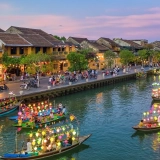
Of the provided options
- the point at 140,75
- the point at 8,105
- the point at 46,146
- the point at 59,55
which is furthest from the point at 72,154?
the point at 140,75

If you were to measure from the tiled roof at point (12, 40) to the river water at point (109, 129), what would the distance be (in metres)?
19.8

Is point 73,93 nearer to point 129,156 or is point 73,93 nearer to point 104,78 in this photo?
point 104,78

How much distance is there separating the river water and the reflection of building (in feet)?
65.0

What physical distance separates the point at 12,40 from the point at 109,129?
43.3 meters

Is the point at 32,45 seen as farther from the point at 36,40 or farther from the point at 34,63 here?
the point at 34,63

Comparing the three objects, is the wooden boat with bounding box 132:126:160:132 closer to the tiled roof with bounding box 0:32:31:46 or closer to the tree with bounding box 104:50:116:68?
the tiled roof with bounding box 0:32:31:46

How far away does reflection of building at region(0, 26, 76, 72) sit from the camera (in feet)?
240

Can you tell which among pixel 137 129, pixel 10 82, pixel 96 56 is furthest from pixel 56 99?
pixel 96 56

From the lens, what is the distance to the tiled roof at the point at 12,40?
2820 inches

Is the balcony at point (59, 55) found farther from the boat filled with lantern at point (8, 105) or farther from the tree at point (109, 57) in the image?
the boat filled with lantern at point (8, 105)

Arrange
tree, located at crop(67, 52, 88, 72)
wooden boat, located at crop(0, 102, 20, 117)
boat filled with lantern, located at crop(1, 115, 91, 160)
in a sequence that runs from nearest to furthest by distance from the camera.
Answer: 1. boat filled with lantern, located at crop(1, 115, 91, 160)
2. wooden boat, located at crop(0, 102, 20, 117)
3. tree, located at crop(67, 52, 88, 72)

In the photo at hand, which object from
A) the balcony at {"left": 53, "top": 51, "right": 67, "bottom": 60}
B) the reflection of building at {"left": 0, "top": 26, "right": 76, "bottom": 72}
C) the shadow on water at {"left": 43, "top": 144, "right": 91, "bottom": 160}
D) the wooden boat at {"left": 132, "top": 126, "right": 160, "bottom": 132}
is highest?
the reflection of building at {"left": 0, "top": 26, "right": 76, "bottom": 72}

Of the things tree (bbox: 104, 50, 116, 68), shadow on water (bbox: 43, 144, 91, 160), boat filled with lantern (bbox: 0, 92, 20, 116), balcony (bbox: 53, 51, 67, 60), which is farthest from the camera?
tree (bbox: 104, 50, 116, 68)

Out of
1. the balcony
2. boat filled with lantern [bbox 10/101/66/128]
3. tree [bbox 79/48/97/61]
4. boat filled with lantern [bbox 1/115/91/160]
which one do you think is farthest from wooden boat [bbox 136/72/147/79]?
boat filled with lantern [bbox 1/115/91/160]
